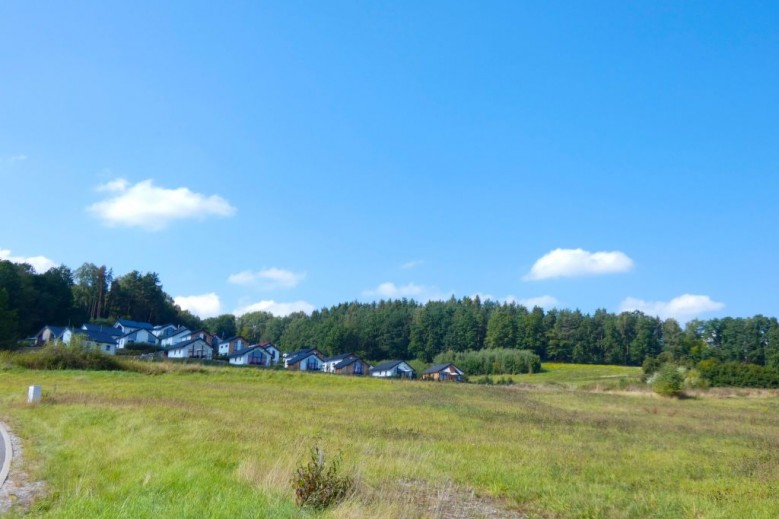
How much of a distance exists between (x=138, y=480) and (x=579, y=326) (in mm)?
142859

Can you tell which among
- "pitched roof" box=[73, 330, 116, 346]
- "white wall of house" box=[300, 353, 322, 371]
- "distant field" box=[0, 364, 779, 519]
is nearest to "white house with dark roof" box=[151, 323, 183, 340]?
"pitched roof" box=[73, 330, 116, 346]

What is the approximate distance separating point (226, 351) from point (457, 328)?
6440 cm

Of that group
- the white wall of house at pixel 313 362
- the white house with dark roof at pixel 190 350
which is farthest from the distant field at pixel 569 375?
the white house with dark roof at pixel 190 350

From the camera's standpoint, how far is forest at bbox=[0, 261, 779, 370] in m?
118

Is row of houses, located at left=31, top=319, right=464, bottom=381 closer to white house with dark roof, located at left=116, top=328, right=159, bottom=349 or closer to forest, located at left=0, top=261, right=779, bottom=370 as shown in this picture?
white house with dark roof, located at left=116, top=328, right=159, bottom=349

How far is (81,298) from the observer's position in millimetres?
128625

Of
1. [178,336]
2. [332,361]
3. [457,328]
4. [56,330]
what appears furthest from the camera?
[457,328]

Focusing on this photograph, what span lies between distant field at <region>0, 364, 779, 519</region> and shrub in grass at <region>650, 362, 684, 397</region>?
29552 millimetres

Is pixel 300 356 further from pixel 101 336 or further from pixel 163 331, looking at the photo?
pixel 101 336

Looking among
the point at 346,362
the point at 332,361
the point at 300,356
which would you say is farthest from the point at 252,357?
the point at 332,361

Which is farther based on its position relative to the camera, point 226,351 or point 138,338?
point 226,351

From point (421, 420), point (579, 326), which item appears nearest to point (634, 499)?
point (421, 420)

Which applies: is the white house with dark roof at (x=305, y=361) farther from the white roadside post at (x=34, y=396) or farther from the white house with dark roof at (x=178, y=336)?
the white roadside post at (x=34, y=396)

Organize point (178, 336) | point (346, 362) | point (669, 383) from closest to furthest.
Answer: point (669, 383), point (346, 362), point (178, 336)
